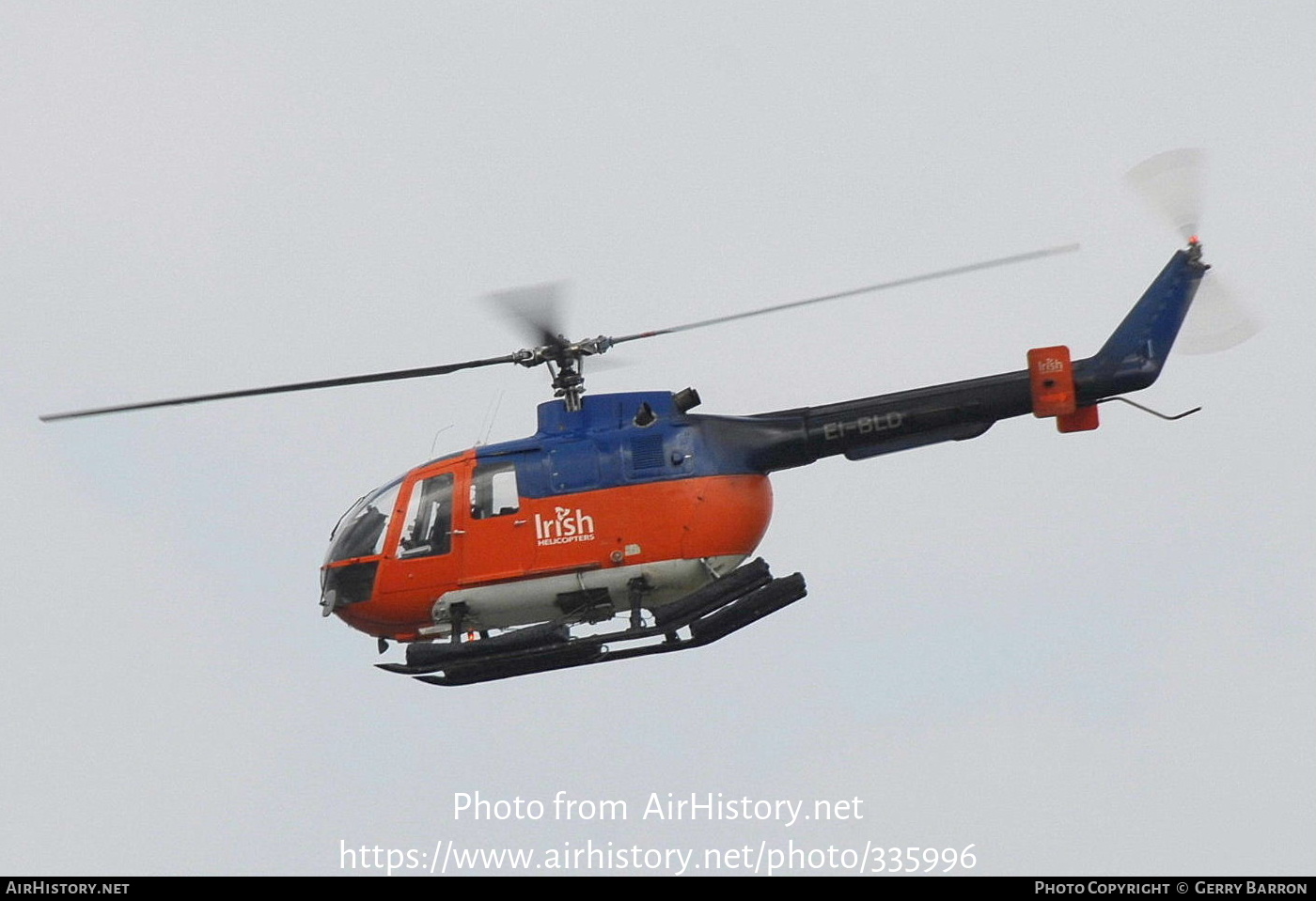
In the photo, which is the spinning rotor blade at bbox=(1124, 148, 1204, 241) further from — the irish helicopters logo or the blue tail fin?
the irish helicopters logo

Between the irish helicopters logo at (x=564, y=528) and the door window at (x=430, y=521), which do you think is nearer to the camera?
the irish helicopters logo at (x=564, y=528)

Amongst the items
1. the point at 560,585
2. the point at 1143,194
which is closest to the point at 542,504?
the point at 560,585

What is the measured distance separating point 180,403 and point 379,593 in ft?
8.77

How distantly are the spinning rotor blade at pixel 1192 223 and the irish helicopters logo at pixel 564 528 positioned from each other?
5.82 metres

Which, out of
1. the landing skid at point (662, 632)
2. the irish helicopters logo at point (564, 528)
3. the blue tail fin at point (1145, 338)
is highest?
the blue tail fin at point (1145, 338)

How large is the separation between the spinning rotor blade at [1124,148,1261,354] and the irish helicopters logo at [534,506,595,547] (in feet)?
19.1

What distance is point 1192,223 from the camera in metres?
22.5

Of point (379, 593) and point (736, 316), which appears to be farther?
point (379, 593)

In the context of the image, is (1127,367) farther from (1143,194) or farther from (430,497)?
(430,497)

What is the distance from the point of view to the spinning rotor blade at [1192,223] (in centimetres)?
2238

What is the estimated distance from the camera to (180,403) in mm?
22219

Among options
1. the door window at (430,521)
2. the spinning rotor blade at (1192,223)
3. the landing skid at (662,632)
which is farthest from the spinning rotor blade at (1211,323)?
the door window at (430,521)

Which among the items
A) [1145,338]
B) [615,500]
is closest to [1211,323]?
[1145,338]

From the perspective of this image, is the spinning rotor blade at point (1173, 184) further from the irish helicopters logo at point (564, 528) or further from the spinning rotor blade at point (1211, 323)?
the irish helicopters logo at point (564, 528)
